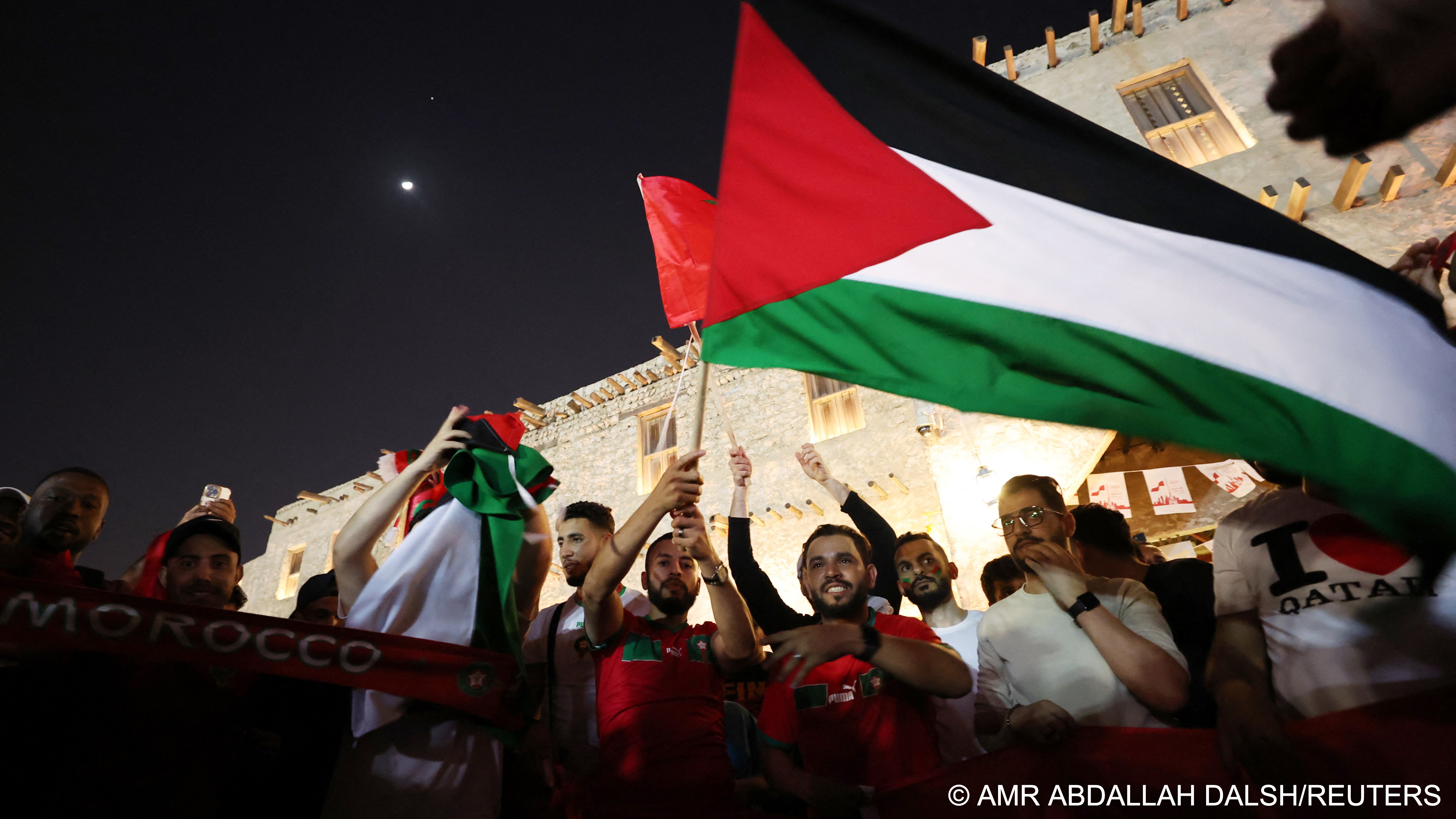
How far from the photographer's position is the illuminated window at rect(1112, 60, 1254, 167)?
811 centimetres

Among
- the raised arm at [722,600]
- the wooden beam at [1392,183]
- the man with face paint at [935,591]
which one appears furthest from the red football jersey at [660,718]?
the wooden beam at [1392,183]

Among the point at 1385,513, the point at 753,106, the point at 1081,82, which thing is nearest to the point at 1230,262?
the point at 1385,513

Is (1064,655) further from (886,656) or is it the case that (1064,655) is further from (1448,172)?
(1448,172)

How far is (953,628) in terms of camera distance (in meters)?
3.18

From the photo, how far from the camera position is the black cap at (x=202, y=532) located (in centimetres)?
252

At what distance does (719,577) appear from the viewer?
2.33 metres

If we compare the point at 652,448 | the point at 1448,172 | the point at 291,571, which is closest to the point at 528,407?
the point at 652,448

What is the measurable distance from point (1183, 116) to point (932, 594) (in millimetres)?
9013

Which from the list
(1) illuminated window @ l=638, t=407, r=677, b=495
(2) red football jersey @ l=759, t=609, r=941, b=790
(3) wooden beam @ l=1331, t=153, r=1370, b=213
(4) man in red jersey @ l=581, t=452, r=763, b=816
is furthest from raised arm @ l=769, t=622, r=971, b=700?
(1) illuminated window @ l=638, t=407, r=677, b=495

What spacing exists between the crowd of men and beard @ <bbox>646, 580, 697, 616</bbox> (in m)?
0.01

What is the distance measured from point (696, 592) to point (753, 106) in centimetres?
201

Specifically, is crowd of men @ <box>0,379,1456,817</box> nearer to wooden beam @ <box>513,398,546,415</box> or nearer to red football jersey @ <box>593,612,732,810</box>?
red football jersey @ <box>593,612,732,810</box>

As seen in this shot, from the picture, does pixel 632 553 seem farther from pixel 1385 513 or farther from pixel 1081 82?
pixel 1081 82

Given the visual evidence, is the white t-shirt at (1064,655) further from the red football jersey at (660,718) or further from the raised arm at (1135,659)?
the red football jersey at (660,718)
